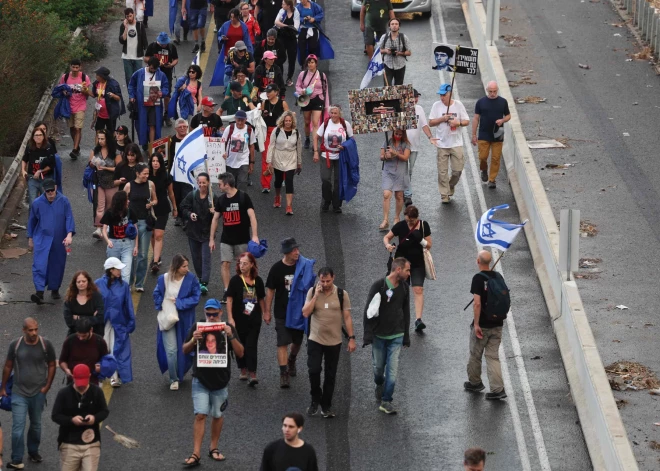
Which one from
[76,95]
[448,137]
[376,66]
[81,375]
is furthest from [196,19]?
[81,375]

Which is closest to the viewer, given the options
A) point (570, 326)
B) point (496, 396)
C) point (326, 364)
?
point (326, 364)

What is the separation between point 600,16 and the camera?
35500 millimetres

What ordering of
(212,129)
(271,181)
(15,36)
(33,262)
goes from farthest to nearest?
1. (15,36)
2. (271,181)
3. (212,129)
4. (33,262)

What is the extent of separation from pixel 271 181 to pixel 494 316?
8138 mm

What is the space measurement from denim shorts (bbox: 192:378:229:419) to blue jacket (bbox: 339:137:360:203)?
7.60 m

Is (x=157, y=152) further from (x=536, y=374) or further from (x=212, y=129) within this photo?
(x=536, y=374)

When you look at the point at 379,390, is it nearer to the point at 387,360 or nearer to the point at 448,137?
the point at 387,360

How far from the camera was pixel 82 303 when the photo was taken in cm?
1574

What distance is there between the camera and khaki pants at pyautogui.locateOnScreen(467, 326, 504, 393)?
16172 mm

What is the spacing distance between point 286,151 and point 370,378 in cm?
581

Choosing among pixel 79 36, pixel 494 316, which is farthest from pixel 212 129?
pixel 79 36

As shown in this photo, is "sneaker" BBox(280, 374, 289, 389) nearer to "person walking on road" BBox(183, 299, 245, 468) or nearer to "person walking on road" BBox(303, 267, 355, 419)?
"person walking on road" BBox(303, 267, 355, 419)

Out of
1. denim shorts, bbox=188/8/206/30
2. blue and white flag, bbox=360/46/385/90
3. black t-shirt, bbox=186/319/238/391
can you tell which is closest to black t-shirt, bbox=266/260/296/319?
black t-shirt, bbox=186/319/238/391

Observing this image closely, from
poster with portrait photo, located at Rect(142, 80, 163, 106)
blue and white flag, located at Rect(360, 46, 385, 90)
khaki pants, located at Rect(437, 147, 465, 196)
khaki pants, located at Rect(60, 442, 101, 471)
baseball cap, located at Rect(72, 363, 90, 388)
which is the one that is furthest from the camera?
blue and white flag, located at Rect(360, 46, 385, 90)
